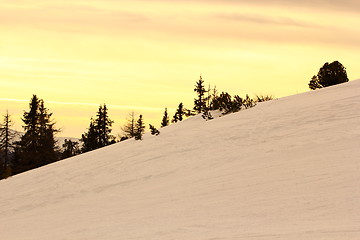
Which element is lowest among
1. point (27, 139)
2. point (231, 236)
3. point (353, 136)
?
point (231, 236)

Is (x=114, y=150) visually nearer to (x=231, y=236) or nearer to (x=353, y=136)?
(x=353, y=136)

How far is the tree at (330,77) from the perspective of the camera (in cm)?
2422

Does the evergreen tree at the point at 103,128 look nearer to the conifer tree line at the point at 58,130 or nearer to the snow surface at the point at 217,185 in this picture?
the conifer tree line at the point at 58,130

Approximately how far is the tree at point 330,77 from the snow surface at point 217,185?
8280 mm

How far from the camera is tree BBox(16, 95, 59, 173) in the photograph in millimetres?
47656

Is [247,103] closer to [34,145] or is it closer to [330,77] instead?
[330,77]

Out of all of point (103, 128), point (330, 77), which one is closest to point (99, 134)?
point (103, 128)

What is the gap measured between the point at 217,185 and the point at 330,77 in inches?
658

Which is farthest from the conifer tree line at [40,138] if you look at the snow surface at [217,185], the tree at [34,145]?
the snow surface at [217,185]

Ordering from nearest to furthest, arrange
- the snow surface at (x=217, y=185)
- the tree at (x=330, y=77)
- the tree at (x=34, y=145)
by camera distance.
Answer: the snow surface at (x=217, y=185), the tree at (x=330, y=77), the tree at (x=34, y=145)

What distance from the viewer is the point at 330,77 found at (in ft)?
79.8

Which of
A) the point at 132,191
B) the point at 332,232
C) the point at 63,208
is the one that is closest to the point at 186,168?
the point at 132,191

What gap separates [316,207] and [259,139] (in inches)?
201

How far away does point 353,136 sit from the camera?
33.6ft
